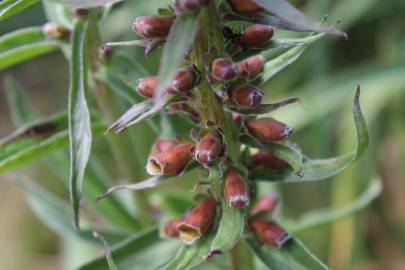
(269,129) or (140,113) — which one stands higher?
(140,113)

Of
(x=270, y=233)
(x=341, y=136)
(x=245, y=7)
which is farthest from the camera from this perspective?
(x=341, y=136)

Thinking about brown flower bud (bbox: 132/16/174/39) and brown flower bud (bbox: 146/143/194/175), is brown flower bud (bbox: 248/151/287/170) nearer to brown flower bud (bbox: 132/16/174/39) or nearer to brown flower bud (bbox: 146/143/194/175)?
brown flower bud (bbox: 146/143/194/175)

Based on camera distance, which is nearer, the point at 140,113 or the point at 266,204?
the point at 140,113

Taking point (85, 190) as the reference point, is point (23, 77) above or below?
below

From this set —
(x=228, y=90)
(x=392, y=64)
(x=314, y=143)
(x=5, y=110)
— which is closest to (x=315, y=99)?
(x=314, y=143)

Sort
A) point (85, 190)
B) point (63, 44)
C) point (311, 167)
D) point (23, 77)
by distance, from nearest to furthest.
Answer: point (311, 167), point (63, 44), point (85, 190), point (23, 77)

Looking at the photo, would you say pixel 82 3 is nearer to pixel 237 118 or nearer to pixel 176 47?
pixel 176 47

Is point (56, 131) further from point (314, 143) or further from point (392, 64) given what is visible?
point (392, 64)

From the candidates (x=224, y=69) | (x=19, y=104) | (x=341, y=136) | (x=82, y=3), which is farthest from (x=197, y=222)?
(x=341, y=136)
